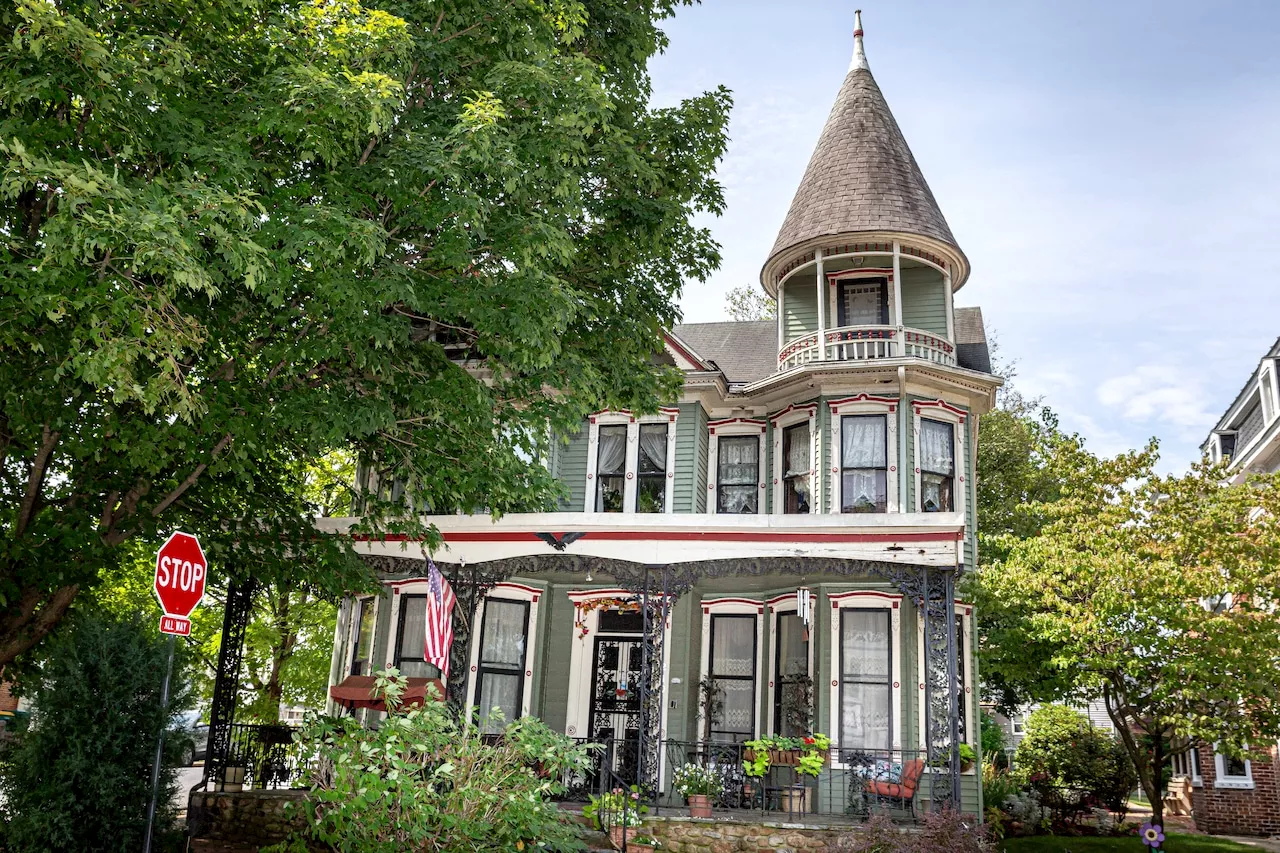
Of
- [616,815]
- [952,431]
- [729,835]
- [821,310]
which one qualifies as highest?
[821,310]

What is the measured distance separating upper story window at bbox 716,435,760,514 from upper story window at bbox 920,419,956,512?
2.98 metres

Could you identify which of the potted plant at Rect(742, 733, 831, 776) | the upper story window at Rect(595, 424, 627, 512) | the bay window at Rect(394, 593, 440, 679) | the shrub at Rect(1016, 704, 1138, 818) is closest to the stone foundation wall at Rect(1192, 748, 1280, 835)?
the shrub at Rect(1016, 704, 1138, 818)

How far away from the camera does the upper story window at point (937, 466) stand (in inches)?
659

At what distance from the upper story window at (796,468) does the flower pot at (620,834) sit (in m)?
6.93

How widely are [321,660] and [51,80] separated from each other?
16907 mm

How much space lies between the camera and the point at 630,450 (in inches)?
710

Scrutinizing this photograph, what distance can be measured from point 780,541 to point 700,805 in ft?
11.4

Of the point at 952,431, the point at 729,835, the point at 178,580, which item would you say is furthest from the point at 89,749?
the point at 952,431

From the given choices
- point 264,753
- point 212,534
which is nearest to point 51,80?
point 212,534

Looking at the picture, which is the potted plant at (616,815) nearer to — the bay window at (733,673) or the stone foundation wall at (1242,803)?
the bay window at (733,673)

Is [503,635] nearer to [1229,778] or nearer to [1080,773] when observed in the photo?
[1080,773]

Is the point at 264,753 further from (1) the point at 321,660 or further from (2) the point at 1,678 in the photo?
(1) the point at 321,660

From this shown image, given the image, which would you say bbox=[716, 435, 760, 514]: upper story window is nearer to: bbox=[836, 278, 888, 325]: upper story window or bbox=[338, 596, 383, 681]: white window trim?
bbox=[836, 278, 888, 325]: upper story window

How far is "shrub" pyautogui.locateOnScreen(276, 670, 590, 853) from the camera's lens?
7.77m
